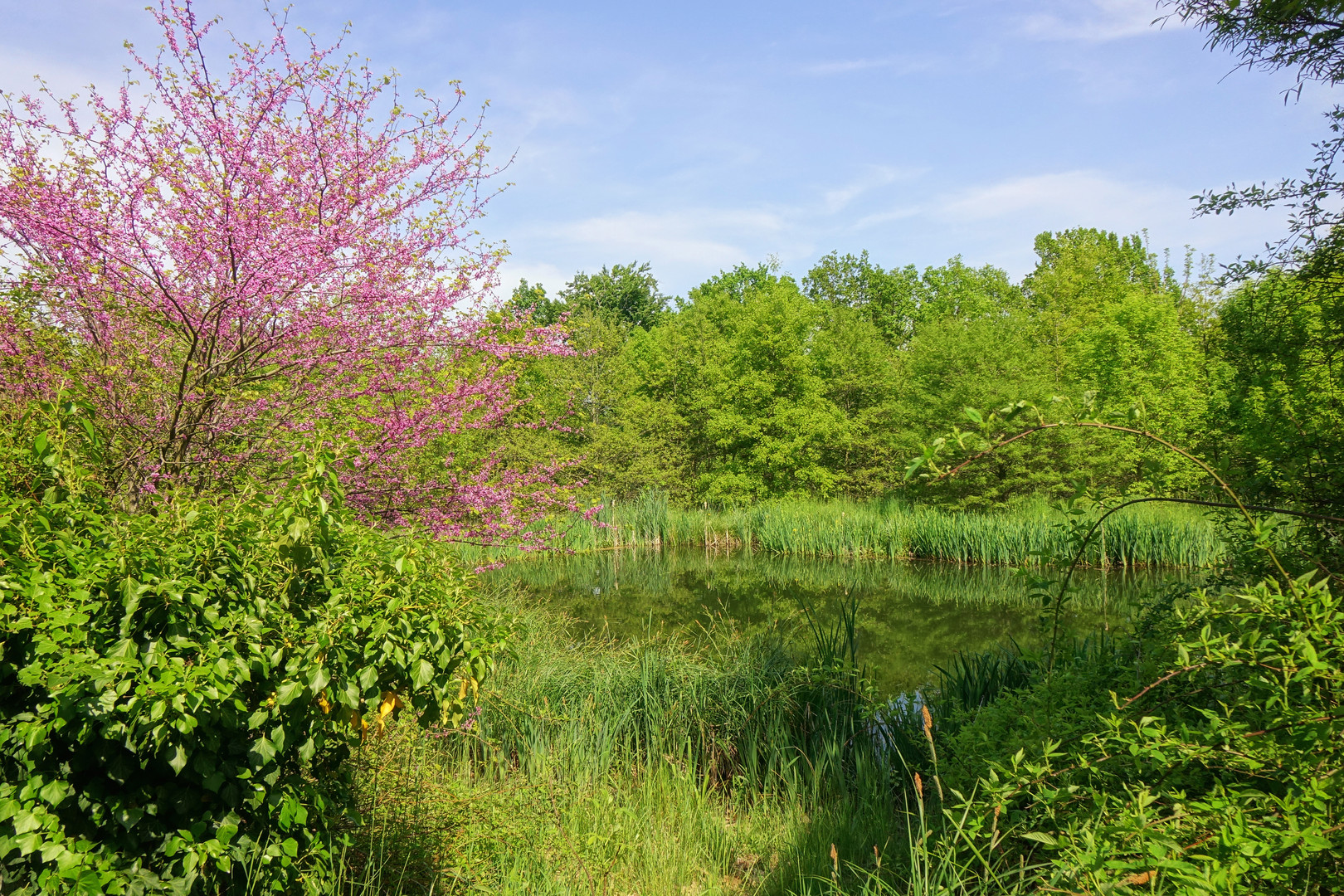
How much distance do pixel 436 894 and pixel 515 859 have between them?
1.21 ft

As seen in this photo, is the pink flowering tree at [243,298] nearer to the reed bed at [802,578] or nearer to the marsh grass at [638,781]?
the marsh grass at [638,781]

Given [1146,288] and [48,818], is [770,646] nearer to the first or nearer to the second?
[48,818]

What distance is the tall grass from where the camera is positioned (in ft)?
48.1

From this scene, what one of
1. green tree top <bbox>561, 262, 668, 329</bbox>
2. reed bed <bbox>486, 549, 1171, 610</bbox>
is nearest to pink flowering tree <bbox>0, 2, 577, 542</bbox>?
reed bed <bbox>486, 549, 1171, 610</bbox>

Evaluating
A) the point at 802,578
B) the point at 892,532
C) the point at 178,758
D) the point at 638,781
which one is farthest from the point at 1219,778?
the point at 892,532

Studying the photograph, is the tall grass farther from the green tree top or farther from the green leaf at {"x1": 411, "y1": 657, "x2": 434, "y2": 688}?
the green tree top

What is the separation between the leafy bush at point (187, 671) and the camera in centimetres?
195

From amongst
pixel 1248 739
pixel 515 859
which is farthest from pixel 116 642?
pixel 1248 739

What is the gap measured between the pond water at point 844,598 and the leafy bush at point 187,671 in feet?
17.9

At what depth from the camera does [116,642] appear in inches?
80.3

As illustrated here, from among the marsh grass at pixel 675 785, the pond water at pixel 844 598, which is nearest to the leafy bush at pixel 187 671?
the marsh grass at pixel 675 785

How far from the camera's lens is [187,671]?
199cm

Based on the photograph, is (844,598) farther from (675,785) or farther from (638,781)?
(675,785)

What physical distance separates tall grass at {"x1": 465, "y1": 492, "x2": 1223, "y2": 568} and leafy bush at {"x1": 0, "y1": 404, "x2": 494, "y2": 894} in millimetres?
10845
